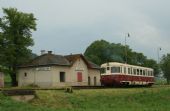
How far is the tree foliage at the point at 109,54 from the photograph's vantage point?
317ft

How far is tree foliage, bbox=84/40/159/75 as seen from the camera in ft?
317

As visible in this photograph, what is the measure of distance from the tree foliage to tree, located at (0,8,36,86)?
3908cm

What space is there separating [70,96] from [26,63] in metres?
25.5

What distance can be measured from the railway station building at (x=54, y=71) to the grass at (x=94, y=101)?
58.7ft

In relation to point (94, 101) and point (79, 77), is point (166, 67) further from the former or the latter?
point (94, 101)

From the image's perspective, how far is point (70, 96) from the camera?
29.5 m

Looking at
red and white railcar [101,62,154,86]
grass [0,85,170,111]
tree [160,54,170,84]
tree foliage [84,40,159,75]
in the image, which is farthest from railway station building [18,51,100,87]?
tree foliage [84,40,159,75]

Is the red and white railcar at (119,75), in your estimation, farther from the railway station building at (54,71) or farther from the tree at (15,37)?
the tree at (15,37)

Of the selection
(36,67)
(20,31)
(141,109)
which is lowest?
(141,109)

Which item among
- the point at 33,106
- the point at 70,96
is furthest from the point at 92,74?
the point at 33,106

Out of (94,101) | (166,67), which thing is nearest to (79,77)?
(94,101)

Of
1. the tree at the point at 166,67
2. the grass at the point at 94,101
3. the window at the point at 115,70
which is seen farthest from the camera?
the tree at the point at 166,67

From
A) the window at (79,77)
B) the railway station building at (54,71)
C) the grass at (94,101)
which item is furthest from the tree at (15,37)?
the grass at (94,101)

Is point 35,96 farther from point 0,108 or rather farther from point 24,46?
point 24,46
